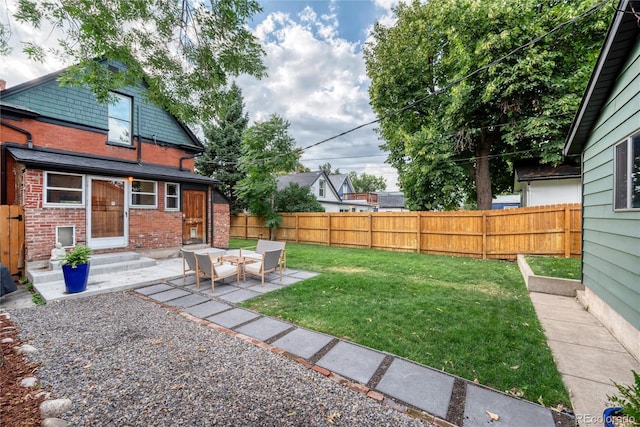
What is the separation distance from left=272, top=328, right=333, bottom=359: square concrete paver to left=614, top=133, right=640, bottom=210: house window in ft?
13.2

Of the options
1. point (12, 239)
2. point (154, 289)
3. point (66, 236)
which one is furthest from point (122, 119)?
point (154, 289)

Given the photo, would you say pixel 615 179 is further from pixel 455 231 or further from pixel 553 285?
pixel 455 231

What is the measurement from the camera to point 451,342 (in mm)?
3324

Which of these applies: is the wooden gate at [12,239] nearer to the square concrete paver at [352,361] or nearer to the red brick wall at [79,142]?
the red brick wall at [79,142]

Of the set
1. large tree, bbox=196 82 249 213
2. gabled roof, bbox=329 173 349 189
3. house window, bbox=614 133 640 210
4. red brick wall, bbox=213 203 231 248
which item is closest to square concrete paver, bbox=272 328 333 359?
house window, bbox=614 133 640 210

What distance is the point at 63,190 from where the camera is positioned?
23.3 feet

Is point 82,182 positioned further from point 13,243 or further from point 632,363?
point 632,363

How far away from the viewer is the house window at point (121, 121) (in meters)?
8.89

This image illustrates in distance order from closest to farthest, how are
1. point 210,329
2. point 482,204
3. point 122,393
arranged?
point 122,393 → point 210,329 → point 482,204

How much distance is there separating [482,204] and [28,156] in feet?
52.5

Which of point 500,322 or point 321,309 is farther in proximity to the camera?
point 321,309

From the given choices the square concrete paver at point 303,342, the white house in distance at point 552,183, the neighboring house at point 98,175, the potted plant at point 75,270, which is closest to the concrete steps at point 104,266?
the neighboring house at point 98,175

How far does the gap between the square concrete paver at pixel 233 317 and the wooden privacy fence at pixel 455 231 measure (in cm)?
853

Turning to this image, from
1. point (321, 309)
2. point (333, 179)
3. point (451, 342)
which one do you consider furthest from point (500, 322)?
point (333, 179)
